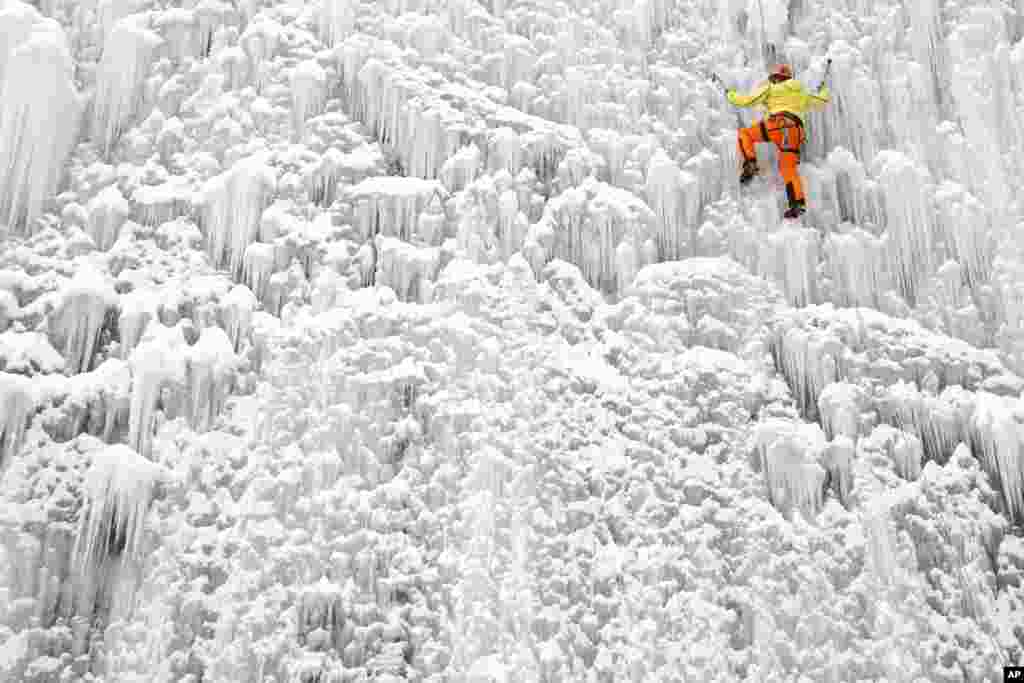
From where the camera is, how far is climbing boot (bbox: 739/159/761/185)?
4.54 meters

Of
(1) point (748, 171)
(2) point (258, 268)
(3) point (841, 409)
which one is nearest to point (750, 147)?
(1) point (748, 171)

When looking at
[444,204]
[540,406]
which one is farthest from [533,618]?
[444,204]

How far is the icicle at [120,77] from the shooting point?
445 centimetres

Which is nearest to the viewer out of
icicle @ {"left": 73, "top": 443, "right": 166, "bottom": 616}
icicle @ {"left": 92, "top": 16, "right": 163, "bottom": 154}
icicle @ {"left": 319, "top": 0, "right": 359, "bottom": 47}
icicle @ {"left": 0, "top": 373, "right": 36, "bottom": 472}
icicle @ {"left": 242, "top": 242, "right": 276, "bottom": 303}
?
icicle @ {"left": 73, "top": 443, "right": 166, "bottom": 616}

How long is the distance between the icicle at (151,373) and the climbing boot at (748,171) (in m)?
2.66

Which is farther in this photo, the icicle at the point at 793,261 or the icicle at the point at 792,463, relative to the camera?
the icicle at the point at 793,261

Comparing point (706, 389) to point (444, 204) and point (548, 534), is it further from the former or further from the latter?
point (444, 204)

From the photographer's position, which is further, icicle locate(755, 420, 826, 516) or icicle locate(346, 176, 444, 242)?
icicle locate(346, 176, 444, 242)

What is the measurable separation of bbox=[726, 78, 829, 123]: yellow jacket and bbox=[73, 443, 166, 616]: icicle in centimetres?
314

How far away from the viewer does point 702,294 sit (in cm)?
430

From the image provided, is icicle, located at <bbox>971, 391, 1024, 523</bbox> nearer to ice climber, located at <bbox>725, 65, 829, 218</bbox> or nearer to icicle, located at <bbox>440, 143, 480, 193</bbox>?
ice climber, located at <bbox>725, 65, 829, 218</bbox>

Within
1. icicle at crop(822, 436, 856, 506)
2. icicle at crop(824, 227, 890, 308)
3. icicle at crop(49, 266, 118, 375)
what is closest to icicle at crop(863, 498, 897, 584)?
icicle at crop(822, 436, 856, 506)

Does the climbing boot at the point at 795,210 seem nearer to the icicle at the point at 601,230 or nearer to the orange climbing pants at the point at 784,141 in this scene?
the orange climbing pants at the point at 784,141

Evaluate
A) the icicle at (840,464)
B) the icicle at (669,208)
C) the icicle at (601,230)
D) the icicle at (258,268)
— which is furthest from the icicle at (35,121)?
the icicle at (840,464)
